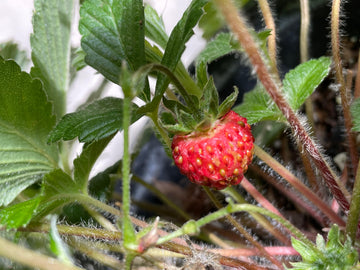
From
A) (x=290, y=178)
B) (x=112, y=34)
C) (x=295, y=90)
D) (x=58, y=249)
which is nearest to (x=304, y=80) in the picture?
(x=295, y=90)

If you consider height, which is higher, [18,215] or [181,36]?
Answer: [181,36]

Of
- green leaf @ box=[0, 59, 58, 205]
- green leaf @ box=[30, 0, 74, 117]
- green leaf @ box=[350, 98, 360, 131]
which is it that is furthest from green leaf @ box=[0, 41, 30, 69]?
green leaf @ box=[350, 98, 360, 131]

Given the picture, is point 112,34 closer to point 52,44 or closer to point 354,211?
point 52,44

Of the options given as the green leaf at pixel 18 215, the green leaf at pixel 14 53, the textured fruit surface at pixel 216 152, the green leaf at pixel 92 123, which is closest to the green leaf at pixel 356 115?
the textured fruit surface at pixel 216 152

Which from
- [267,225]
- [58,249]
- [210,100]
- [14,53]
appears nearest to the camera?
[58,249]

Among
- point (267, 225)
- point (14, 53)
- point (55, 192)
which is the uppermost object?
point (14, 53)

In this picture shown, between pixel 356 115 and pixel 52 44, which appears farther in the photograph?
pixel 52 44

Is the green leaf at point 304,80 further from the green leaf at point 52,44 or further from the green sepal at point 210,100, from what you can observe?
the green leaf at point 52,44

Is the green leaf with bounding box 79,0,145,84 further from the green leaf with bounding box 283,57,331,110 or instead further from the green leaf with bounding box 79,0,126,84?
the green leaf with bounding box 283,57,331,110
